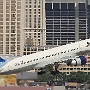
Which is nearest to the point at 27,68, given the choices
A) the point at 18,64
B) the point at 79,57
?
the point at 18,64

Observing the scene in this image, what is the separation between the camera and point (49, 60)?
149 metres

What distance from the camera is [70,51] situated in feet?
496

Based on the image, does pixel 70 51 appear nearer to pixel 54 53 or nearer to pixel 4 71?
pixel 54 53

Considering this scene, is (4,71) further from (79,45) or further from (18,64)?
(79,45)

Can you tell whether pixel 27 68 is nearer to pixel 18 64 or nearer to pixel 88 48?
pixel 18 64

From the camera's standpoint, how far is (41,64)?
149125mm

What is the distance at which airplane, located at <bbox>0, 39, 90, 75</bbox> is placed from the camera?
14938 cm

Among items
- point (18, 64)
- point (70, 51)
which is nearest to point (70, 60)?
point (70, 51)

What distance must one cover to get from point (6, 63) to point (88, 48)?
2021 cm

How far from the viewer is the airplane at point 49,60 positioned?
14938 cm

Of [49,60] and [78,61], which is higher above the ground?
[49,60]

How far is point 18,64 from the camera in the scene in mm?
150500

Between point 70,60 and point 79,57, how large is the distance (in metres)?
2.29

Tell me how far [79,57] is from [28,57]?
12.3m
